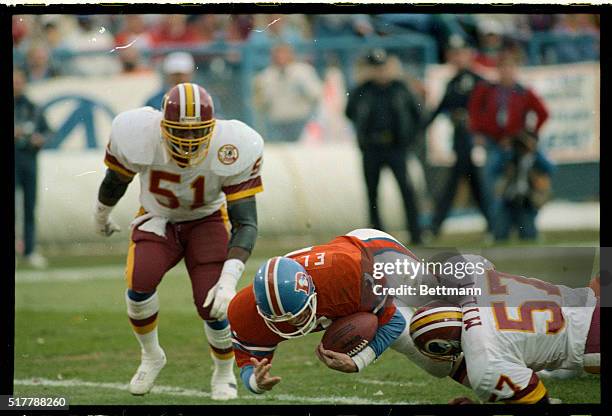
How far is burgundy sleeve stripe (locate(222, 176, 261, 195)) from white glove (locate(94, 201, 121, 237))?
0.59 m

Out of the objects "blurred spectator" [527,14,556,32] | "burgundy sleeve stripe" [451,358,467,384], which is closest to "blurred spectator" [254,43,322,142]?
"blurred spectator" [527,14,556,32]

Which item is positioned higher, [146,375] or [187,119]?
[187,119]

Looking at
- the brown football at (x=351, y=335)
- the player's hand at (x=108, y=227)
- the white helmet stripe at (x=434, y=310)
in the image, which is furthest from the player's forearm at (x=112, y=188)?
the white helmet stripe at (x=434, y=310)

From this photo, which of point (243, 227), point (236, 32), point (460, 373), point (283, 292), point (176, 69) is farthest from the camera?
Result: point (176, 69)

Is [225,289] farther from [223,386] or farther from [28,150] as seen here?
[28,150]

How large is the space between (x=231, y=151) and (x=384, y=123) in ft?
3.75

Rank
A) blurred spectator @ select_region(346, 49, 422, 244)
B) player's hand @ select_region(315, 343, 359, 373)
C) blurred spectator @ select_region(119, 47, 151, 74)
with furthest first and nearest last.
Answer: blurred spectator @ select_region(119, 47, 151, 74) → blurred spectator @ select_region(346, 49, 422, 244) → player's hand @ select_region(315, 343, 359, 373)

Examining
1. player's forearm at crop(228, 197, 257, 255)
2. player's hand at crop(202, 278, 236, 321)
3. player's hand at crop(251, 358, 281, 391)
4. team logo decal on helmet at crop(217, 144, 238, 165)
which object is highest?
team logo decal on helmet at crop(217, 144, 238, 165)

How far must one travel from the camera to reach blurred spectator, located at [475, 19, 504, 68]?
5.12 meters

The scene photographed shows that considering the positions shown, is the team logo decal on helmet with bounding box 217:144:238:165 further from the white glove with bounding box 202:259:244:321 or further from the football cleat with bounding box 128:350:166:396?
the football cleat with bounding box 128:350:166:396

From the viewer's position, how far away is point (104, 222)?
4836mm

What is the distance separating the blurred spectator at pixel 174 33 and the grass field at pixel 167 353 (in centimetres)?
117

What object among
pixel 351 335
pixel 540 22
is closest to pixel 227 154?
pixel 351 335

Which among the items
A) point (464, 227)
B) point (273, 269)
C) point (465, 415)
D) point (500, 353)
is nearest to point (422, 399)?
point (465, 415)
